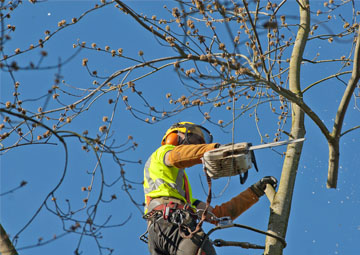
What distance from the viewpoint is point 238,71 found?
4789 mm

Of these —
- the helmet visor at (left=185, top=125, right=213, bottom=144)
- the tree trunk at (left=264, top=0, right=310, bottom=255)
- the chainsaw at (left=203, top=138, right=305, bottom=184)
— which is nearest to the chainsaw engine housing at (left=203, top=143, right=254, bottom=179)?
the chainsaw at (left=203, top=138, right=305, bottom=184)

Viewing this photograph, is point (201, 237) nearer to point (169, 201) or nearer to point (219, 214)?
point (169, 201)

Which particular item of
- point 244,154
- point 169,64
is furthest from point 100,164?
point 169,64

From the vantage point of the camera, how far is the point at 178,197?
221 inches

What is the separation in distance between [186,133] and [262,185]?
2.74 ft

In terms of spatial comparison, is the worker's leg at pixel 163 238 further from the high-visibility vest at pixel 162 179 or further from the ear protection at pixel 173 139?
the ear protection at pixel 173 139

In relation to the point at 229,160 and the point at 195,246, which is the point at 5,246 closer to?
the point at 195,246

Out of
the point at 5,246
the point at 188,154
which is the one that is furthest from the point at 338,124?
the point at 5,246

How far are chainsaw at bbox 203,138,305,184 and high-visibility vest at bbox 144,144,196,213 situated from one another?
579 millimetres

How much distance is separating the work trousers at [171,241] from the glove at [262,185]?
2.55ft

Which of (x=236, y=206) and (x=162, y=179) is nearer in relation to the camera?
(x=162, y=179)

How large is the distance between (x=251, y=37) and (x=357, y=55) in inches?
32.7

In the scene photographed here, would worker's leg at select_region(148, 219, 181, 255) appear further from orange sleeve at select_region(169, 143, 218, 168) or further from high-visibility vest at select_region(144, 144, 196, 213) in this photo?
orange sleeve at select_region(169, 143, 218, 168)

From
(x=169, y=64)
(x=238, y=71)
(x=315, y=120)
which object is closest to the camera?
(x=238, y=71)
